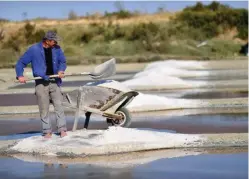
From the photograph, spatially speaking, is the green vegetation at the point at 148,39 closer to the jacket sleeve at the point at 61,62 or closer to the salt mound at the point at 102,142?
the jacket sleeve at the point at 61,62

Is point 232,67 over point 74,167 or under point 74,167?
under

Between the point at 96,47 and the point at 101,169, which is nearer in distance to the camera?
the point at 101,169

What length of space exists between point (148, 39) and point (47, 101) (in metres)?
38.7

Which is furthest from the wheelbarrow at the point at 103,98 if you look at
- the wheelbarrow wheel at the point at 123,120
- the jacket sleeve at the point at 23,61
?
the jacket sleeve at the point at 23,61

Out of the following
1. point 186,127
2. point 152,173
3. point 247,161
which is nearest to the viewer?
point 152,173

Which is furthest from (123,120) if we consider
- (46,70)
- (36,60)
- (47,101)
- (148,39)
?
(148,39)

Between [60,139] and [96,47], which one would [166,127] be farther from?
[96,47]

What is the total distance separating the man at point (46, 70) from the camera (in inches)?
465

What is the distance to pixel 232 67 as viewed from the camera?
113 feet

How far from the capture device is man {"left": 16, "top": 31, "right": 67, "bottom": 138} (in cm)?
1181

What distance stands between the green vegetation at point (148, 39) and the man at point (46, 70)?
2576cm

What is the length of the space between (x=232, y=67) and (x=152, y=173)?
25.3 m

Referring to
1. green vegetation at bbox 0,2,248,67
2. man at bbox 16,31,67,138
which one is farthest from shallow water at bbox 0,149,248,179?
green vegetation at bbox 0,2,248,67

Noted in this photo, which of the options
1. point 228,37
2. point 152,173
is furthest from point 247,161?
point 228,37
